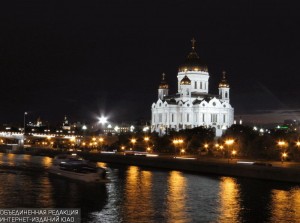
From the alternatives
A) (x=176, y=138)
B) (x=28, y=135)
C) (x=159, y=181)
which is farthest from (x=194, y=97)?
(x=159, y=181)

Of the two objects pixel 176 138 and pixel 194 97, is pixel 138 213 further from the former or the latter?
pixel 194 97

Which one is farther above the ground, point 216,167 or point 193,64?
point 193,64

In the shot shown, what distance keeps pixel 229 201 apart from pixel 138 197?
628 centimetres

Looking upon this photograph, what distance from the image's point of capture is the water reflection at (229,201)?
36.0m

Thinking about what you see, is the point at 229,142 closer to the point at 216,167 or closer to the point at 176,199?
the point at 216,167

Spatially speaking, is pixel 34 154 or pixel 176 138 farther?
pixel 34 154

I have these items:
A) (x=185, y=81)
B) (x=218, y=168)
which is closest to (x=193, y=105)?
(x=185, y=81)

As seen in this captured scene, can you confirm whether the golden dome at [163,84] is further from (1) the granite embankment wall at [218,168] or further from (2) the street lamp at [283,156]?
(2) the street lamp at [283,156]

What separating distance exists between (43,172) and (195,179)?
56.5ft

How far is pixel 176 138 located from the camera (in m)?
93.4

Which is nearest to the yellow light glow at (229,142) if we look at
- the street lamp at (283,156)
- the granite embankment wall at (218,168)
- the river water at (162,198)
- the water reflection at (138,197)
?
the granite embankment wall at (218,168)

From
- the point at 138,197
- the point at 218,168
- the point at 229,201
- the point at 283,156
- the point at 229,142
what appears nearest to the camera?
the point at 229,201

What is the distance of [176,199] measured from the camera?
42.5 metres

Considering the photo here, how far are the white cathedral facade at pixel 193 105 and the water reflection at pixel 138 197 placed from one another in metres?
55.5
